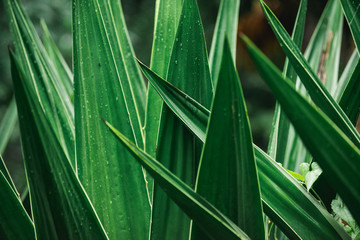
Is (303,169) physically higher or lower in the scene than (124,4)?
lower

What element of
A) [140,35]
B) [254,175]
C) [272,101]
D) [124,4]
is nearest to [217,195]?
[254,175]

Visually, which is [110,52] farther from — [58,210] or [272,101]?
[272,101]

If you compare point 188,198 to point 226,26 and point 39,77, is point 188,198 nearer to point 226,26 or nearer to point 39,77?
point 39,77

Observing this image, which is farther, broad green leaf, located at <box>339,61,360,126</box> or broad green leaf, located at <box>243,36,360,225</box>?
broad green leaf, located at <box>339,61,360,126</box>

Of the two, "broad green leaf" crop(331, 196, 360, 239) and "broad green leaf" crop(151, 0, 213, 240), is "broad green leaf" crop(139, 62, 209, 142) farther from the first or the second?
"broad green leaf" crop(331, 196, 360, 239)

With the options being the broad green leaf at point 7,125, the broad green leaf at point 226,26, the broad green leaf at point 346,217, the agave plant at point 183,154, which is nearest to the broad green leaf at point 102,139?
the agave plant at point 183,154

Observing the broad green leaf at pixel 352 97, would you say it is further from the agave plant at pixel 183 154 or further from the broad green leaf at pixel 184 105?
the broad green leaf at pixel 184 105

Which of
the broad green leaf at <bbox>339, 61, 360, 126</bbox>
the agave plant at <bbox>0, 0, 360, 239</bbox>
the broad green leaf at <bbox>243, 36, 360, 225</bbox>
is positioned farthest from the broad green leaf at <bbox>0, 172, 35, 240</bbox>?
the broad green leaf at <bbox>339, 61, 360, 126</bbox>
